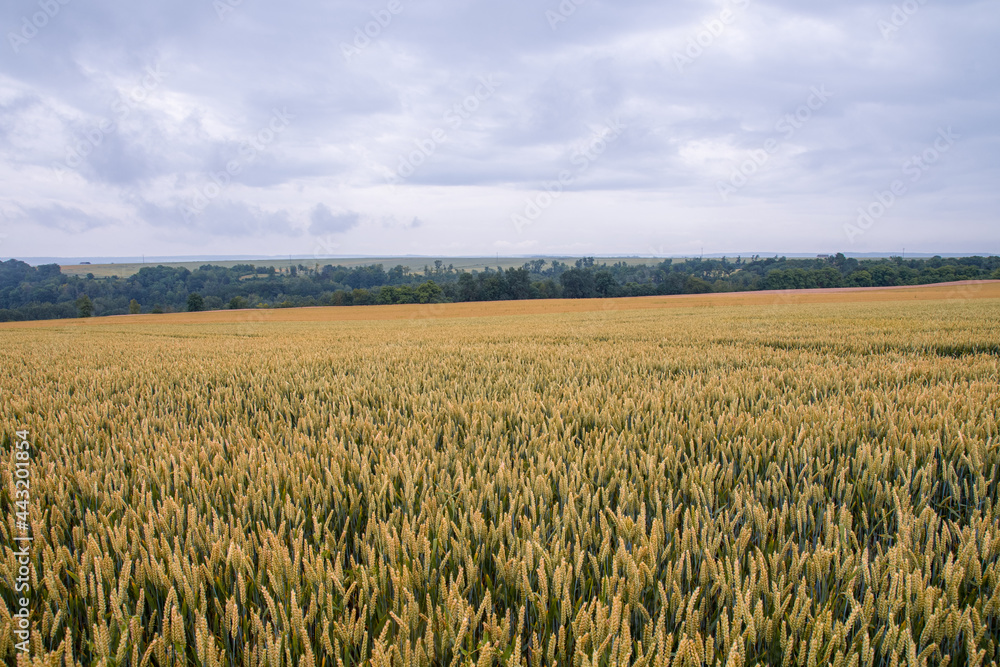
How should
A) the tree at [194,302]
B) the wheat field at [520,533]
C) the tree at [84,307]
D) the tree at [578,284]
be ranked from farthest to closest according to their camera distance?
the tree at [578,284], the tree at [84,307], the tree at [194,302], the wheat field at [520,533]

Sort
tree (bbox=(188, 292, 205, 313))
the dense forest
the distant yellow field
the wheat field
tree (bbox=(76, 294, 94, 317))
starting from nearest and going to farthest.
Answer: the wheat field < the distant yellow field < tree (bbox=(188, 292, 205, 313)) < tree (bbox=(76, 294, 94, 317)) < the dense forest

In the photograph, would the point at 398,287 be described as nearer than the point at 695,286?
No

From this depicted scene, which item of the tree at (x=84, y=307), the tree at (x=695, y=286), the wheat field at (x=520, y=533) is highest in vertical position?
the tree at (x=695, y=286)

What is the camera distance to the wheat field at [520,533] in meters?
1.24

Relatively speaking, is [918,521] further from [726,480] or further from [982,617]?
[726,480]

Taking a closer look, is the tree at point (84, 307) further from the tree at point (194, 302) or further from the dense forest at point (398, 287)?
the tree at point (194, 302)

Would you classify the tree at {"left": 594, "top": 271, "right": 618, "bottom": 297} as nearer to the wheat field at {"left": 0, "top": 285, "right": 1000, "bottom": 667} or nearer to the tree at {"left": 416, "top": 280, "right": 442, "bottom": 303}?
the tree at {"left": 416, "top": 280, "right": 442, "bottom": 303}

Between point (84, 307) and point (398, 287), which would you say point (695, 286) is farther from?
point (84, 307)

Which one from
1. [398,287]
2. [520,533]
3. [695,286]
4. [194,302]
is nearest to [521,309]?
[398,287]

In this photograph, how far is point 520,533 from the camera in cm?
185

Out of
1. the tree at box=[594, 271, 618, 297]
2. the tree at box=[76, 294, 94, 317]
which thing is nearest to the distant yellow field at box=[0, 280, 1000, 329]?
the tree at box=[594, 271, 618, 297]

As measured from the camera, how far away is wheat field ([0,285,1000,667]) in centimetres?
124

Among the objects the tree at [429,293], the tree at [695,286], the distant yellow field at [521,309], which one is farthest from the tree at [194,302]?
the tree at [695,286]

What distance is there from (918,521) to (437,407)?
2.84m
